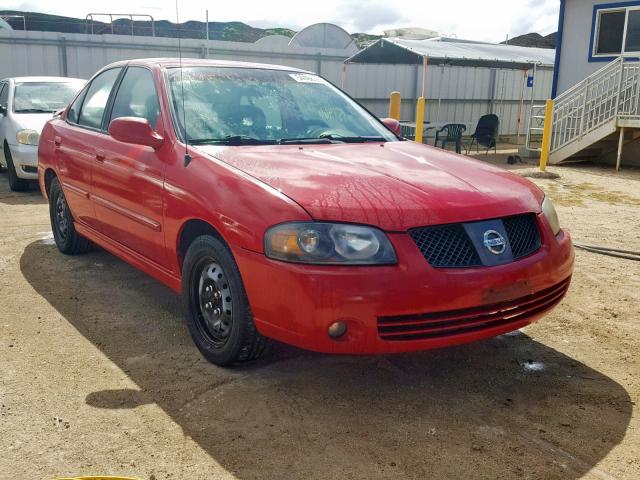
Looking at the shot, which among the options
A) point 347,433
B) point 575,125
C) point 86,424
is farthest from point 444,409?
point 575,125

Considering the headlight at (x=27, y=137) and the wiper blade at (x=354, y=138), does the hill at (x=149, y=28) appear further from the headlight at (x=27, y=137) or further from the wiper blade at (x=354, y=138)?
the wiper blade at (x=354, y=138)

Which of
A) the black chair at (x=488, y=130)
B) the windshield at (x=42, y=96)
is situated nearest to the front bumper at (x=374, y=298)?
the windshield at (x=42, y=96)

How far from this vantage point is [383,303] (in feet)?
9.20

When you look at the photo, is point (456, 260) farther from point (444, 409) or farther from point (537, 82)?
point (537, 82)

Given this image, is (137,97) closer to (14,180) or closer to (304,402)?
(304,402)

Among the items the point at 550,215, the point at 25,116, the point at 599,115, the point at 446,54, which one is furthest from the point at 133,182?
the point at 446,54

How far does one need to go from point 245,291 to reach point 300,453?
800mm

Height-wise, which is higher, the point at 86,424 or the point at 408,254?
the point at 408,254

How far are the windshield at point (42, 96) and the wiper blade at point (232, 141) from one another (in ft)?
21.6

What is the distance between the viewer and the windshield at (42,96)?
30.7 feet

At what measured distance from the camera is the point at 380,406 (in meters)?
3.12

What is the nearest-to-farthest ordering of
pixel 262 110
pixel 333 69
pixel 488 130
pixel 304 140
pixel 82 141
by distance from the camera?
1. pixel 304 140
2. pixel 262 110
3. pixel 82 141
4. pixel 488 130
5. pixel 333 69

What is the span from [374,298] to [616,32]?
14314 mm

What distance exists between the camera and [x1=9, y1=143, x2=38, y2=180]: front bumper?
339 inches
